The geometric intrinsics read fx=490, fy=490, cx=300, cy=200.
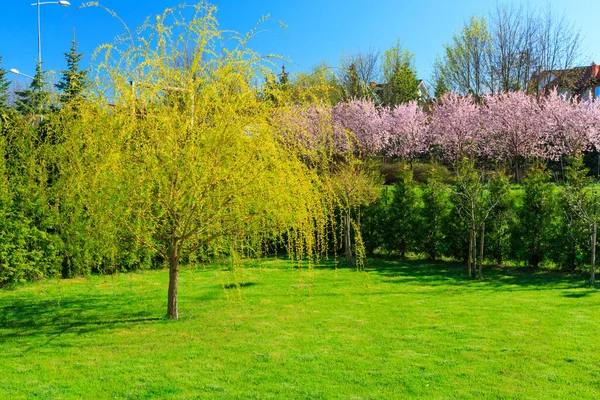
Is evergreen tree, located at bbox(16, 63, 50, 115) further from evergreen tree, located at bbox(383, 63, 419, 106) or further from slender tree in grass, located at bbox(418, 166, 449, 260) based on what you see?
evergreen tree, located at bbox(383, 63, 419, 106)

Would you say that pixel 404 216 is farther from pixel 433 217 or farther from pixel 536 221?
pixel 536 221

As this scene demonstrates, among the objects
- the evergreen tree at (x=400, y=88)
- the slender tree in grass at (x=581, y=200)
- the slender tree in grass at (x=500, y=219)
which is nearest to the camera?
the slender tree in grass at (x=581, y=200)

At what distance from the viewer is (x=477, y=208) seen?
9.62 m

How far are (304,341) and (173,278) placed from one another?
177 cm

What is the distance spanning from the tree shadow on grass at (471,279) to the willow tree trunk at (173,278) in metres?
3.88

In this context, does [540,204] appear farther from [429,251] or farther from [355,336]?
[355,336]

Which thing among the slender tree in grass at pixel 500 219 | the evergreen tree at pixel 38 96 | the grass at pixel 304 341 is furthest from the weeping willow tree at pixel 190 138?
the slender tree in grass at pixel 500 219

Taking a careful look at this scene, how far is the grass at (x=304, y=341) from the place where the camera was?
378 centimetres

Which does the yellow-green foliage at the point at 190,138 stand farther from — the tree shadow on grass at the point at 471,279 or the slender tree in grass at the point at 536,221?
the slender tree in grass at the point at 536,221

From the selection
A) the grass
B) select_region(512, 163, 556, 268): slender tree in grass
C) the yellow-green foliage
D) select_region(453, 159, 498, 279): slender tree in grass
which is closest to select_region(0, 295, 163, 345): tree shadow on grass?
the grass

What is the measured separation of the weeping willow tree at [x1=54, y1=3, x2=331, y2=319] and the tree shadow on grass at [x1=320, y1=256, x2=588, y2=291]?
4.20 m

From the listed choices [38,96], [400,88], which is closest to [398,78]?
[400,88]

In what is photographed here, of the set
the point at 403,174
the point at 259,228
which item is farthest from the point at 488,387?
the point at 403,174

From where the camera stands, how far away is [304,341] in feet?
16.0
